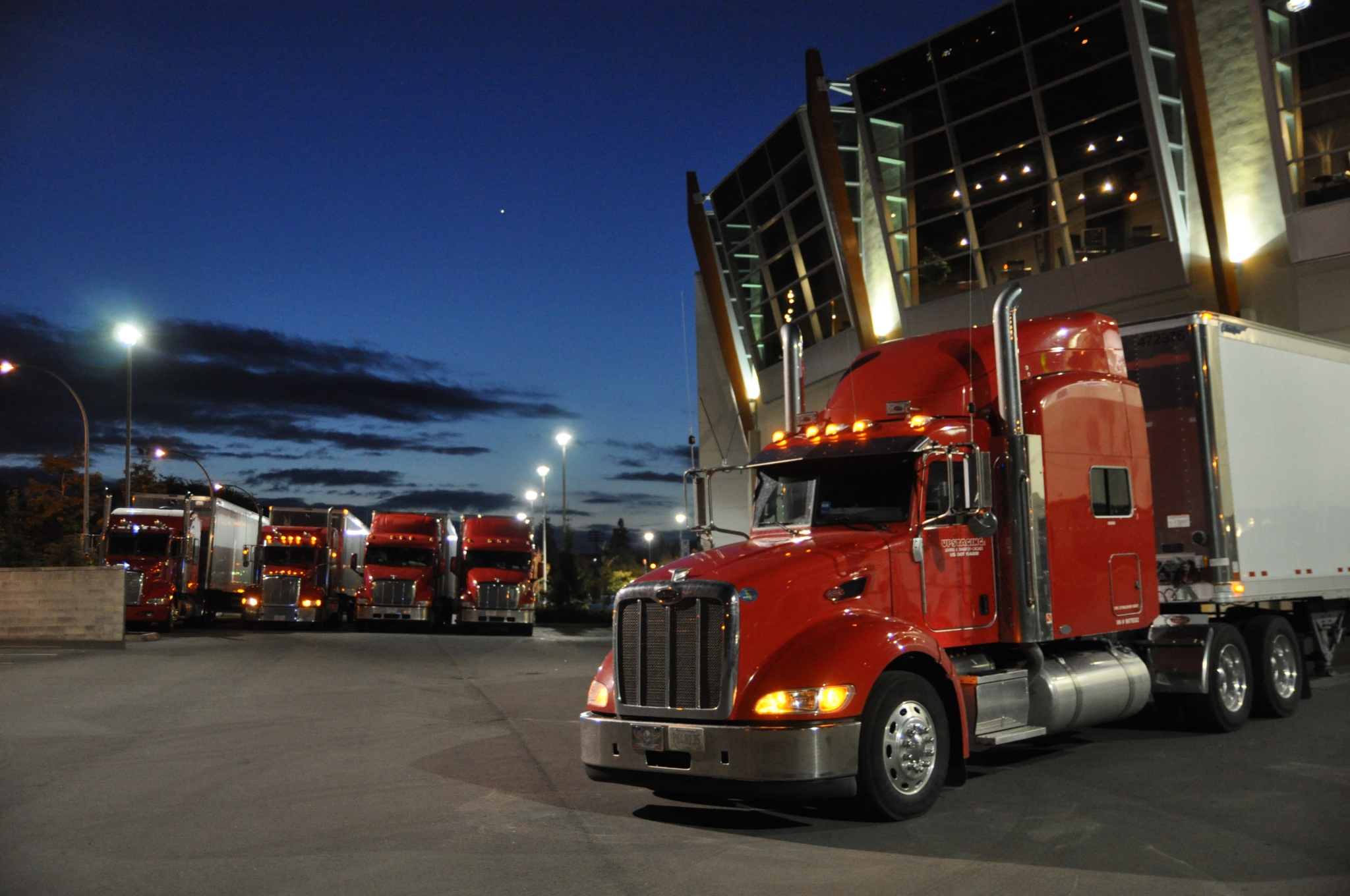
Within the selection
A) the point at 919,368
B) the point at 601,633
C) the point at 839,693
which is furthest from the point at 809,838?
the point at 601,633

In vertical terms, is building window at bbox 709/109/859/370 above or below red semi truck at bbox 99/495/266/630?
above

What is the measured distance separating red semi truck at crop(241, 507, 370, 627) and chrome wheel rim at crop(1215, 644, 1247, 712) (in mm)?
29289

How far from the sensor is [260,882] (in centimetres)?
622

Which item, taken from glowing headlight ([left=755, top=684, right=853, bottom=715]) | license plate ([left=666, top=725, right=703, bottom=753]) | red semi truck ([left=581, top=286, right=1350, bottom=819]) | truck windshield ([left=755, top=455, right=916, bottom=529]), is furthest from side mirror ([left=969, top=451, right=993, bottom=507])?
license plate ([left=666, top=725, right=703, bottom=753])

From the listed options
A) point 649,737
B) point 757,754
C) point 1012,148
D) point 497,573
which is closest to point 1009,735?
point 757,754

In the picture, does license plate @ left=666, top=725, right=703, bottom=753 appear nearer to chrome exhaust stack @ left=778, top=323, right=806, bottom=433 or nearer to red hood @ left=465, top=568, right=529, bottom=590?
chrome exhaust stack @ left=778, top=323, right=806, bottom=433

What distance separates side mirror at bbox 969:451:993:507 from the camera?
8531 mm

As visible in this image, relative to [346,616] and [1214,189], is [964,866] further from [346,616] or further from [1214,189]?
[346,616]

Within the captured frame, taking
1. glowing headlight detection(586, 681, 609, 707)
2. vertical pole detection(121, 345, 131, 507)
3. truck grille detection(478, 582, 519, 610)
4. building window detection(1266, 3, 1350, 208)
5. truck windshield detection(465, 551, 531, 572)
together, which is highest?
building window detection(1266, 3, 1350, 208)

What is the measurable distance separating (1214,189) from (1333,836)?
22.3m

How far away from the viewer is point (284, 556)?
1485 inches

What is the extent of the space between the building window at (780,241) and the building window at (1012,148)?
2.65 m

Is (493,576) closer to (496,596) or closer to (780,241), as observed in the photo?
(496,596)

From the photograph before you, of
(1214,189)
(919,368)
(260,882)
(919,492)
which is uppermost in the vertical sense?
(1214,189)
